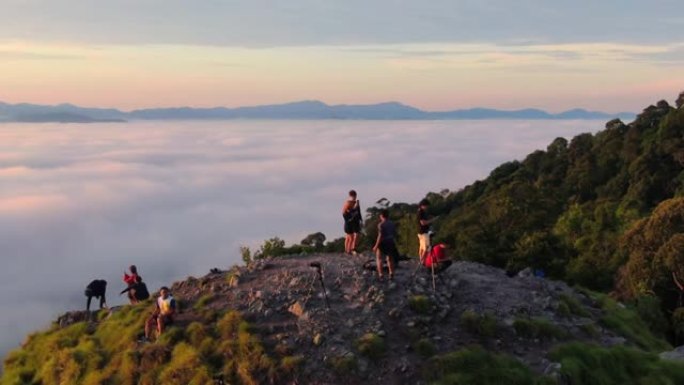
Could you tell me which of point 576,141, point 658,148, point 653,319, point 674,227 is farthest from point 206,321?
point 576,141

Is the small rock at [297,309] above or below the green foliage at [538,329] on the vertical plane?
above

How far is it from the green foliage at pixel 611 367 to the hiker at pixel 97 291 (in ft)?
51.5

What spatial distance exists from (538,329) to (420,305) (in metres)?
3.15

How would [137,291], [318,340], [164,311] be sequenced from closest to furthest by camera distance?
[318,340], [164,311], [137,291]

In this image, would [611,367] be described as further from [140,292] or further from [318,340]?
[140,292]

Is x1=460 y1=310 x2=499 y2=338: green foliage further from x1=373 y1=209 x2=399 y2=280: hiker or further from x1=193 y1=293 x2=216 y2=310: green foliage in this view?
x1=193 y1=293 x2=216 y2=310: green foliage

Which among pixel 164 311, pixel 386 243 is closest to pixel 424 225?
pixel 386 243

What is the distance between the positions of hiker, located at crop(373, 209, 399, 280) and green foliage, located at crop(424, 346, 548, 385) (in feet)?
12.5

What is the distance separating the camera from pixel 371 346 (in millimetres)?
16031

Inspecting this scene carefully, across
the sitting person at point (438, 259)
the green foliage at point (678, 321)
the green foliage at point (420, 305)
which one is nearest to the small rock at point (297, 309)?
the green foliage at point (420, 305)

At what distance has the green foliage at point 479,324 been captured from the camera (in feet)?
56.6

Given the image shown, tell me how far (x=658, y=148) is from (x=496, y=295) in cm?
5963

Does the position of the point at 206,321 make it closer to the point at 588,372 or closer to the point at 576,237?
the point at 588,372

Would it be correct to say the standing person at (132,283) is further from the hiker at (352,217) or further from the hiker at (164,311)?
the hiker at (352,217)
